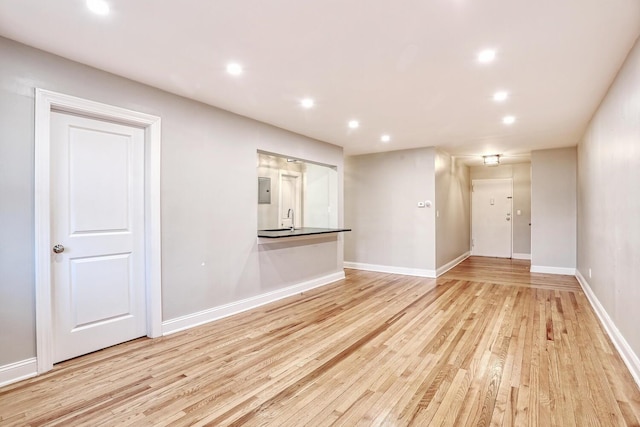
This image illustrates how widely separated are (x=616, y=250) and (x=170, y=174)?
4.21 meters

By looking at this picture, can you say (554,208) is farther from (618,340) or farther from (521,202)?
(618,340)

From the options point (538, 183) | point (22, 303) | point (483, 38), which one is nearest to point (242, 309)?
point (22, 303)

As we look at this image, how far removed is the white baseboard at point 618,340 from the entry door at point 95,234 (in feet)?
13.3

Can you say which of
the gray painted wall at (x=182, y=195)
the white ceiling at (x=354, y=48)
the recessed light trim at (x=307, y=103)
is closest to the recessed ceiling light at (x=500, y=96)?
the white ceiling at (x=354, y=48)

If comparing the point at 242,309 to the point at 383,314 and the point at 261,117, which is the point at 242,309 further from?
the point at 261,117

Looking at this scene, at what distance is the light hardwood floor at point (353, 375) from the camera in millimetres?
1964

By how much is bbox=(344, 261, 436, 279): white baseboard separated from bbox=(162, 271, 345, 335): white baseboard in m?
1.68

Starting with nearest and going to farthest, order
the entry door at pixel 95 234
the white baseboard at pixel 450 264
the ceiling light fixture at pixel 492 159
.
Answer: the entry door at pixel 95 234
the white baseboard at pixel 450 264
the ceiling light fixture at pixel 492 159

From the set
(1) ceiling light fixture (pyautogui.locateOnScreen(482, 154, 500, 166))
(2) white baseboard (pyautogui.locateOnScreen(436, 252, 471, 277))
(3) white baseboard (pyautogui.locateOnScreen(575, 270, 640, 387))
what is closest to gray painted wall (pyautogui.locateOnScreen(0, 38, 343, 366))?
(2) white baseboard (pyautogui.locateOnScreen(436, 252, 471, 277))

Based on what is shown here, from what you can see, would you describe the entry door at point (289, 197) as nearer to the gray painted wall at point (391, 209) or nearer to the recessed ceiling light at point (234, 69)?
the gray painted wall at point (391, 209)

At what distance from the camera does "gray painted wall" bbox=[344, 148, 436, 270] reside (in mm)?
6086

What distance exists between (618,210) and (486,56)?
1775mm

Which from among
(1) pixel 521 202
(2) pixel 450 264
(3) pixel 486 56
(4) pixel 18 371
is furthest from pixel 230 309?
(1) pixel 521 202

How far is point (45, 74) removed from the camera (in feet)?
8.18
